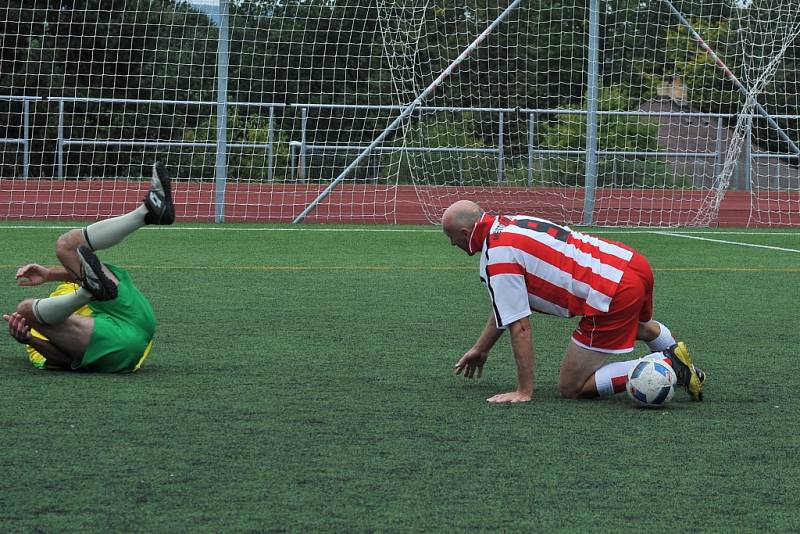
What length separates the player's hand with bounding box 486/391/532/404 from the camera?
5113 mm

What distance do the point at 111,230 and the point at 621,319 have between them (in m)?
2.33

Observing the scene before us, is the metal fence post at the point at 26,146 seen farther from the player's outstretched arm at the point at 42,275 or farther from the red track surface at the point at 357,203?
the player's outstretched arm at the point at 42,275

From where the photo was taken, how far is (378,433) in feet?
14.9

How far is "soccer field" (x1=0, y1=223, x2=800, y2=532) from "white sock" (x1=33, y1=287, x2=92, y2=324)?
0.87ft

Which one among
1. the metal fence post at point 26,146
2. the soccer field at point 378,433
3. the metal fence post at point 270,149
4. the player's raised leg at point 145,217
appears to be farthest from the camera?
the metal fence post at point 270,149

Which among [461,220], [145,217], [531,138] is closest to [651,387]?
[461,220]

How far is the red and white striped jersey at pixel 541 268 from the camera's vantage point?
5.11 meters

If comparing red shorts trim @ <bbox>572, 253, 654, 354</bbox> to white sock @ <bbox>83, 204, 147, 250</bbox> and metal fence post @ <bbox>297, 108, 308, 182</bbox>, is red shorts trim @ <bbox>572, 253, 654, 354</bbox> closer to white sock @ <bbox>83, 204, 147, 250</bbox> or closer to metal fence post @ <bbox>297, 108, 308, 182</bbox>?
white sock @ <bbox>83, 204, 147, 250</bbox>

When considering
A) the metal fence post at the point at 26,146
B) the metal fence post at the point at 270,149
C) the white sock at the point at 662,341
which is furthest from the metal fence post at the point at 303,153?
the white sock at the point at 662,341

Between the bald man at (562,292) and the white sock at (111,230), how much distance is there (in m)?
1.50

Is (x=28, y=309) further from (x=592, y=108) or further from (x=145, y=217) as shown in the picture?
(x=592, y=108)

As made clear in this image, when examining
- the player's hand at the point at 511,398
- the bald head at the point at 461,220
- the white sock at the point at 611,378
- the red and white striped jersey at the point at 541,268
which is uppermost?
the bald head at the point at 461,220

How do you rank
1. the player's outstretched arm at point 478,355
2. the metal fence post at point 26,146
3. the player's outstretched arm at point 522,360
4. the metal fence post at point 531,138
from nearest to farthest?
the player's outstretched arm at point 522,360, the player's outstretched arm at point 478,355, the metal fence post at point 26,146, the metal fence post at point 531,138

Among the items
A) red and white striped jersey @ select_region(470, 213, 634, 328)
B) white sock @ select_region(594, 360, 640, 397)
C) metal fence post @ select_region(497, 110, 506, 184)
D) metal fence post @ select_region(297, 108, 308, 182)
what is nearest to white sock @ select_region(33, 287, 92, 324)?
red and white striped jersey @ select_region(470, 213, 634, 328)
